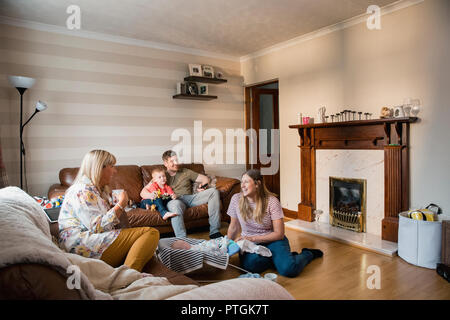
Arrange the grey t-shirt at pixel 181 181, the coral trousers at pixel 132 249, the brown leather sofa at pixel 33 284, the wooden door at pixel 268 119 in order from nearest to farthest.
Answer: the brown leather sofa at pixel 33 284, the coral trousers at pixel 132 249, the grey t-shirt at pixel 181 181, the wooden door at pixel 268 119

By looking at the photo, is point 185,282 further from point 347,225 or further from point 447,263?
point 347,225

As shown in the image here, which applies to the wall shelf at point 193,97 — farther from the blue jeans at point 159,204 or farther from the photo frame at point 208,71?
the blue jeans at point 159,204

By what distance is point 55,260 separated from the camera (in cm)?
84

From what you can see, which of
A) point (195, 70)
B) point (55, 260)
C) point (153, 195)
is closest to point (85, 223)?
point (55, 260)

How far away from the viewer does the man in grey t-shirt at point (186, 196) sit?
3.49 meters

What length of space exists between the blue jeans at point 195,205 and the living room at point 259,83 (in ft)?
0.96

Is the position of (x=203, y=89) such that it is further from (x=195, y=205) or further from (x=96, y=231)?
(x=96, y=231)

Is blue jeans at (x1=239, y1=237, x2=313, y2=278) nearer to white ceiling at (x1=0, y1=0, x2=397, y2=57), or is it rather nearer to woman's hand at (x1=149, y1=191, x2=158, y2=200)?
woman's hand at (x1=149, y1=191, x2=158, y2=200)

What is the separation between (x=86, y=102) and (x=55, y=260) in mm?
3582

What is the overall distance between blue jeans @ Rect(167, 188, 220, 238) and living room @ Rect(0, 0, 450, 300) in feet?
0.96

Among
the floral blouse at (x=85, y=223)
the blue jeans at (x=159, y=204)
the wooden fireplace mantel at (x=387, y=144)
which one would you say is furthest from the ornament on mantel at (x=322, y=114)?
the floral blouse at (x=85, y=223)

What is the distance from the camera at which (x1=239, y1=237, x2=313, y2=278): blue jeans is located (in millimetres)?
2508
